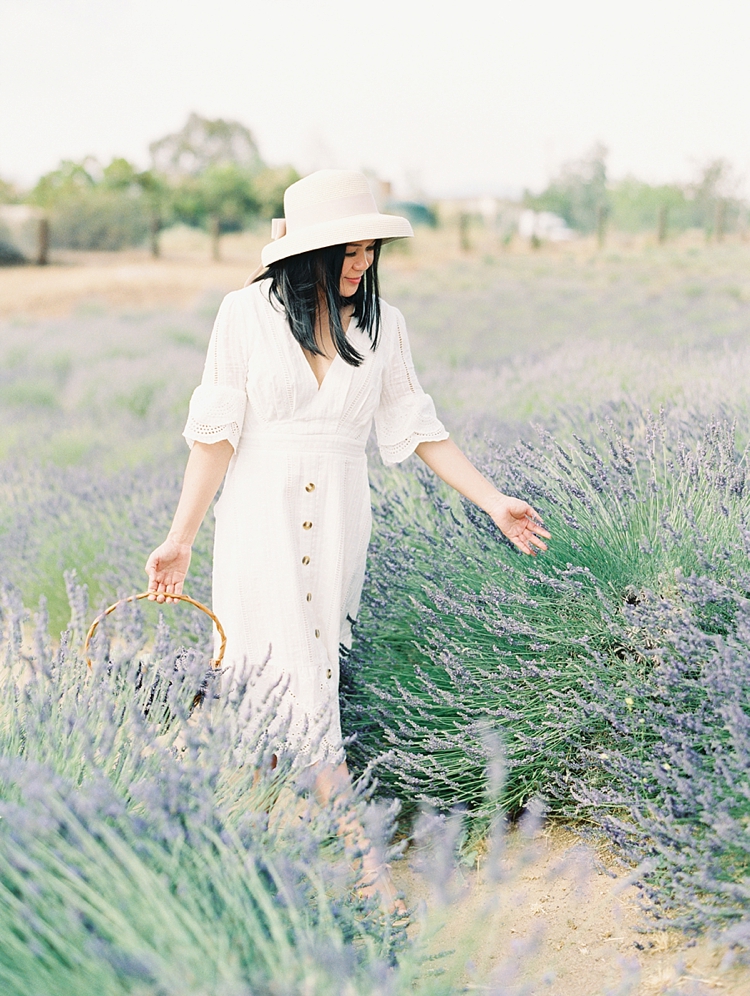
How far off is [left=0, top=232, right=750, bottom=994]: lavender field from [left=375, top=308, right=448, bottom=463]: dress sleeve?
297 mm

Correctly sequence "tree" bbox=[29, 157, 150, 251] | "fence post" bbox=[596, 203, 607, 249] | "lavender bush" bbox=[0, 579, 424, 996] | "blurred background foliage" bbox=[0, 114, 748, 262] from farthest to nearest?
1. "tree" bbox=[29, 157, 150, 251]
2. "fence post" bbox=[596, 203, 607, 249]
3. "blurred background foliage" bbox=[0, 114, 748, 262]
4. "lavender bush" bbox=[0, 579, 424, 996]

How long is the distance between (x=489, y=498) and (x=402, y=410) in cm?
29

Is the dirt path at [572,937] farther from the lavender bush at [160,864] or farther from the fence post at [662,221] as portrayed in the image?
the fence post at [662,221]

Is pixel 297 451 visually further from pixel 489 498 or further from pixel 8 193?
pixel 8 193

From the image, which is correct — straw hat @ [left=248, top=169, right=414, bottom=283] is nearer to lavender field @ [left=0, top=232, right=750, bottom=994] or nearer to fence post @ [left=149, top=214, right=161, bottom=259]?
lavender field @ [left=0, top=232, right=750, bottom=994]

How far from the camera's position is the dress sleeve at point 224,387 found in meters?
1.88

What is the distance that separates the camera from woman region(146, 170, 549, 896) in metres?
1.89

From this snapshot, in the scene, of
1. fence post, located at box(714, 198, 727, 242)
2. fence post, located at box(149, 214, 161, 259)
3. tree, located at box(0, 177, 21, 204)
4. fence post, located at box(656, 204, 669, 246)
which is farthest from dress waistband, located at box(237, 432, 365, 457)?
tree, located at box(0, 177, 21, 204)

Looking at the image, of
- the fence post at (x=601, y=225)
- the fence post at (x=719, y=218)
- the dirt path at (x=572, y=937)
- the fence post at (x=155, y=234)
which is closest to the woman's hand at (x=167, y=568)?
the dirt path at (x=572, y=937)

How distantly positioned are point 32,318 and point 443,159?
2.97 meters

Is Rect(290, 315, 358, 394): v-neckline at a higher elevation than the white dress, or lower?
higher

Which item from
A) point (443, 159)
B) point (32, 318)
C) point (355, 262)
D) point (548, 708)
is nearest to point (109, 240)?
point (32, 318)

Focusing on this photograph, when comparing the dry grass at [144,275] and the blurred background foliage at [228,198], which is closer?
the blurred background foliage at [228,198]

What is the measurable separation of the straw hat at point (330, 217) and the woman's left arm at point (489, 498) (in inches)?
19.4
